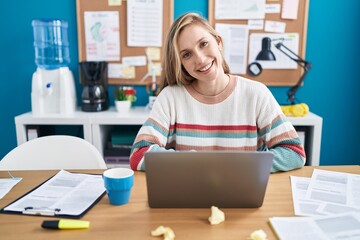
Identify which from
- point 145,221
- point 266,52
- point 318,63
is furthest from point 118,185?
point 318,63

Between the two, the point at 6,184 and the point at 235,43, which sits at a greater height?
the point at 235,43

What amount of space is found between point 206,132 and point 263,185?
56cm

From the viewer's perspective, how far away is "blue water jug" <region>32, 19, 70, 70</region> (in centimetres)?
236

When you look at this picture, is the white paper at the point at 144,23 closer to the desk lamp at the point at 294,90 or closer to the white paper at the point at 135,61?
the white paper at the point at 135,61

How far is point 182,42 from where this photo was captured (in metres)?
1.25

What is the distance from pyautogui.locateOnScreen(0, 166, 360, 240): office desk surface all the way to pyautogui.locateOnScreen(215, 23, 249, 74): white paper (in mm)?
1628

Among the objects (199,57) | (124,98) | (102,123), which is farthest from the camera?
(124,98)

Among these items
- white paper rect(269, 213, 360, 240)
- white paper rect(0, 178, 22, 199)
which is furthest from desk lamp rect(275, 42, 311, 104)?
white paper rect(0, 178, 22, 199)

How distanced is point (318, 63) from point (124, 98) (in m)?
1.45

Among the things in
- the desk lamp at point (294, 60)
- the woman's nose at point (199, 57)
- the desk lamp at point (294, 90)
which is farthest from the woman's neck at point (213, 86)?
the desk lamp at point (294, 60)

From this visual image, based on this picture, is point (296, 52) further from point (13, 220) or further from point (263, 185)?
point (13, 220)

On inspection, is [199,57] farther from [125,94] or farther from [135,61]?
[135,61]

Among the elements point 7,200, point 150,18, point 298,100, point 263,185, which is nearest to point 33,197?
point 7,200

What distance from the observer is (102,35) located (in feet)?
7.88
